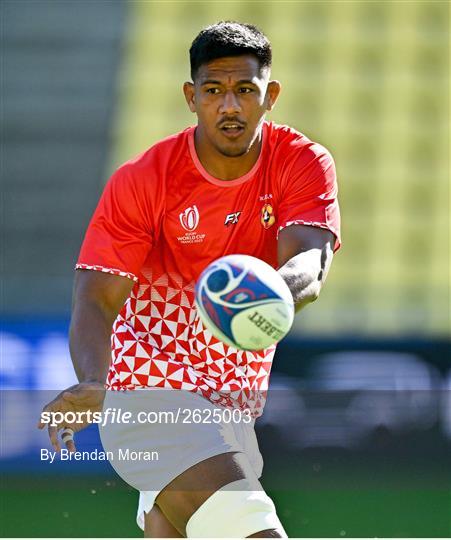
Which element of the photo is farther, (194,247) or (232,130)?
(194,247)

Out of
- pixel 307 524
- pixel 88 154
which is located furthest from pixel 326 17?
pixel 307 524

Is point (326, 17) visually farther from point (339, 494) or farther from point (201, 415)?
point (201, 415)

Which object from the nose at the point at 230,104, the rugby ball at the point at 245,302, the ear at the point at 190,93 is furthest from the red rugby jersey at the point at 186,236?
the rugby ball at the point at 245,302

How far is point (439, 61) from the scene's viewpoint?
948cm

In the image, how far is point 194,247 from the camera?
4051 mm

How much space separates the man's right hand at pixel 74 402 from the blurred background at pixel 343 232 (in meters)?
2.44

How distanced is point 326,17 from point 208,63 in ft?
19.9

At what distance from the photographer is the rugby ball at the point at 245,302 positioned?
3.16 m

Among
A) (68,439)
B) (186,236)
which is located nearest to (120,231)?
(186,236)

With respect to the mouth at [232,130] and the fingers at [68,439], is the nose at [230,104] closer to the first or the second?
the mouth at [232,130]

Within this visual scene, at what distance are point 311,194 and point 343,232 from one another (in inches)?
183

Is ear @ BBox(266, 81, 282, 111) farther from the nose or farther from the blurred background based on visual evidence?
the blurred background

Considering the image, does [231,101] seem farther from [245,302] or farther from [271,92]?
[245,302]

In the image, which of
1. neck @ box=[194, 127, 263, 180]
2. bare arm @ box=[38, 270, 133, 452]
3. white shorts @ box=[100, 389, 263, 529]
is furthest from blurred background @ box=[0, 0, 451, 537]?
neck @ box=[194, 127, 263, 180]
